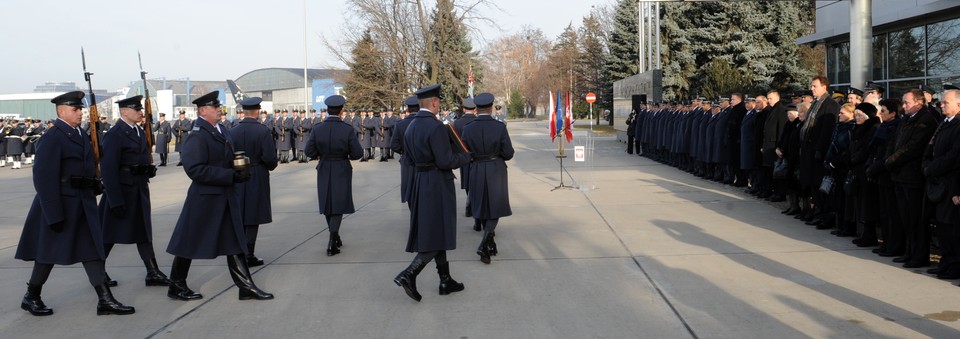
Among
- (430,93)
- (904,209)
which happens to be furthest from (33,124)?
(904,209)

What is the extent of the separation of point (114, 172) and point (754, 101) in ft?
34.5

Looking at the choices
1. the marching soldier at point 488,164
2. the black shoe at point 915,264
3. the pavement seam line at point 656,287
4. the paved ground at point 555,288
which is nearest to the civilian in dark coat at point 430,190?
the paved ground at point 555,288

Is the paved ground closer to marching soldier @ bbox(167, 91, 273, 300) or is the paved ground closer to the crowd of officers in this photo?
the crowd of officers

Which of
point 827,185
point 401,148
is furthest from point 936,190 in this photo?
point 401,148

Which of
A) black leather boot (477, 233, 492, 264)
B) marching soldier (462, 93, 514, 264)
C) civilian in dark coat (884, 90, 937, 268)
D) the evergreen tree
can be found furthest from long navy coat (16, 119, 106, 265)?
the evergreen tree

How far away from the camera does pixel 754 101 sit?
13.8 metres

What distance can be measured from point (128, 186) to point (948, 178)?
689 centimetres

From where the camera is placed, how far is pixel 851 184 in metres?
8.53

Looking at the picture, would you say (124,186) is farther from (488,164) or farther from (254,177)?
(488,164)

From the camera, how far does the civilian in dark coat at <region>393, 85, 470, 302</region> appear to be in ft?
20.9

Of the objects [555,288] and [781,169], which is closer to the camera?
[555,288]

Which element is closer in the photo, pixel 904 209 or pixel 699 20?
pixel 904 209

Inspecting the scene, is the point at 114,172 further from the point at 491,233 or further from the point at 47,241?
the point at 491,233

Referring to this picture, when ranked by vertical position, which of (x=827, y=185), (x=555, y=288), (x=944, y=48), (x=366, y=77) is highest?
(x=366, y=77)
